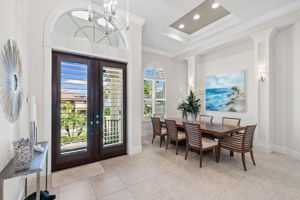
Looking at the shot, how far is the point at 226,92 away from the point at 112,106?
3825mm

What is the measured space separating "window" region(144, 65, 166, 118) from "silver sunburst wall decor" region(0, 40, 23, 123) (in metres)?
4.07

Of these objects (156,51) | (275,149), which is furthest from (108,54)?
(275,149)

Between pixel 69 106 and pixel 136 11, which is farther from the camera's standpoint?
pixel 136 11

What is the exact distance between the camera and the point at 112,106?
320cm

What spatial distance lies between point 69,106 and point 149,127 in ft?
11.2

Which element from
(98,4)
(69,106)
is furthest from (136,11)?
(69,106)

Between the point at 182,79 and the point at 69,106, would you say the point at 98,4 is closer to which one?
the point at 69,106

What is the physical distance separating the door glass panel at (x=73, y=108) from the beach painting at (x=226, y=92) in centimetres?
428

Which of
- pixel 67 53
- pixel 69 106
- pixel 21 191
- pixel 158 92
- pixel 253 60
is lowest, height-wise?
pixel 21 191

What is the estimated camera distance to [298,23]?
3086mm

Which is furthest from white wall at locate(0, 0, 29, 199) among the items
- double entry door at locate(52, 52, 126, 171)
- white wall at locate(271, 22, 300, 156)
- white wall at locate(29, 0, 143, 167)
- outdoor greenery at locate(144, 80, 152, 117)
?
white wall at locate(271, 22, 300, 156)

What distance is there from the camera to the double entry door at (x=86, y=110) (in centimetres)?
254

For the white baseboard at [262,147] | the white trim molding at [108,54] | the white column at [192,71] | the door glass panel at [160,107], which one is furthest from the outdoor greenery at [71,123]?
the white baseboard at [262,147]

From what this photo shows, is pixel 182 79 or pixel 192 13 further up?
pixel 192 13
